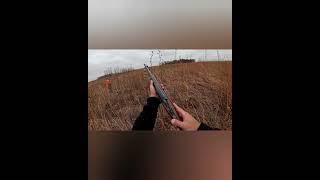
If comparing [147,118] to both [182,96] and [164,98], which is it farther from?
[182,96]

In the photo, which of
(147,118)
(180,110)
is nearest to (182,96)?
(180,110)

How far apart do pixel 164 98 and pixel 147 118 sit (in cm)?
18

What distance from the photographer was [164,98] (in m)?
4.70

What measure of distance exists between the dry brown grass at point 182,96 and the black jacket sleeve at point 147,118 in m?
0.03

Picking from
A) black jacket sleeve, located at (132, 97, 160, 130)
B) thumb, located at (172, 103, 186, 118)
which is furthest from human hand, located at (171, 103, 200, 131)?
black jacket sleeve, located at (132, 97, 160, 130)

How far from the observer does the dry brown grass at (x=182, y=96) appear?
4691 mm

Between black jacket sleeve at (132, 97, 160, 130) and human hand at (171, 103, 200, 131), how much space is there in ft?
0.44

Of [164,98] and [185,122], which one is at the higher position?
[164,98]

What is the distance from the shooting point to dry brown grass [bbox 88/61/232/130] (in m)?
4.69
